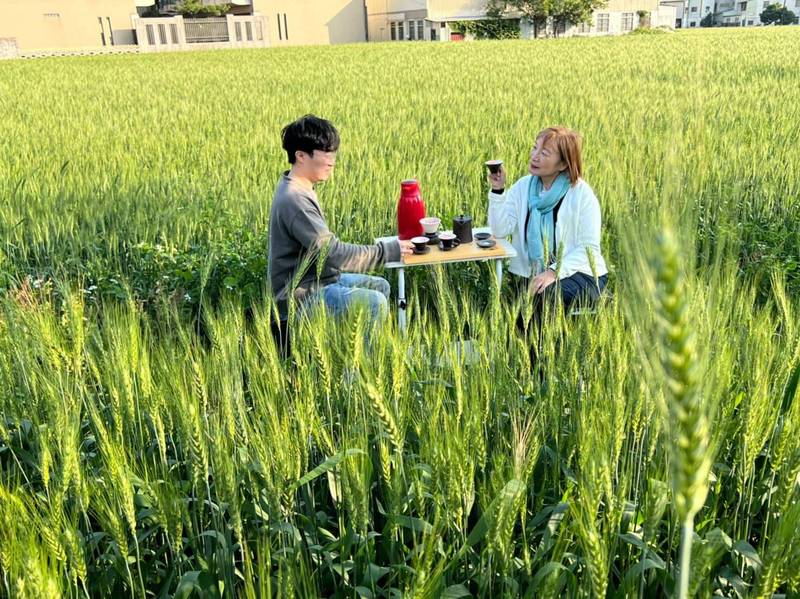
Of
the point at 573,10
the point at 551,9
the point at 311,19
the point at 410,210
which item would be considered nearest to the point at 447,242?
the point at 410,210

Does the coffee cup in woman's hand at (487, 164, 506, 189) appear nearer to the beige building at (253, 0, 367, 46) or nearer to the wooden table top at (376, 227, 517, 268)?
the wooden table top at (376, 227, 517, 268)

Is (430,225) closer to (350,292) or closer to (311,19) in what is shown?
(350,292)

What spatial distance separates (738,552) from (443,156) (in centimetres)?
450

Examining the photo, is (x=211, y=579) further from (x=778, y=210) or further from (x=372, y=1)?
(x=372, y=1)

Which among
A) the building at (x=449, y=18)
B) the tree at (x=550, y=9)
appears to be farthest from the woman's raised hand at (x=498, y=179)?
the building at (x=449, y=18)

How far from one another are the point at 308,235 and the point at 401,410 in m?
1.40

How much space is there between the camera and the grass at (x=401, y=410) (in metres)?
1.00

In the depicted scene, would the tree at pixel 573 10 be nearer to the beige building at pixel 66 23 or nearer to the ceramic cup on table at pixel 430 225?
the beige building at pixel 66 23

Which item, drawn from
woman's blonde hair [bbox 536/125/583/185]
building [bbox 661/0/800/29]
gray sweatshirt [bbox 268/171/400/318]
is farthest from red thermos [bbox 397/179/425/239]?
building [bbox 661/0/800/29]

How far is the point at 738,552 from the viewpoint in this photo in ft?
4.44

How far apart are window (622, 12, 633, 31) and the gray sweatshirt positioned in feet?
168

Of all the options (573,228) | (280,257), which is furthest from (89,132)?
(573,228)

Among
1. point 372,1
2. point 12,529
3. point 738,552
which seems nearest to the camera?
point 12,529

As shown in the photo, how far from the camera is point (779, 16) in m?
59.5
